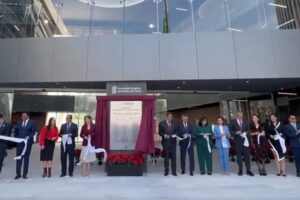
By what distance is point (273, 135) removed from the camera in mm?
6309

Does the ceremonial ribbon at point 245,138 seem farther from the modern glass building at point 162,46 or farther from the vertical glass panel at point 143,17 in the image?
the vertical glass panel at point 143,17

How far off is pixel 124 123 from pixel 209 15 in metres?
6.34

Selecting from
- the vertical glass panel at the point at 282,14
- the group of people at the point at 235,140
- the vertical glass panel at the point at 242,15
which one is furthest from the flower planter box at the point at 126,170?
the vertical glass panel at the point at 282,14

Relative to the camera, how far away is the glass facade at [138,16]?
32.0 ft

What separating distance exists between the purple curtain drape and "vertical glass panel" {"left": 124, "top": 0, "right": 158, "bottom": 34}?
422 centimetres

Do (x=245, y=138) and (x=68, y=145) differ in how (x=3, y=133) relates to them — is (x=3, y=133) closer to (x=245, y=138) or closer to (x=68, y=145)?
(x=68, y=145)

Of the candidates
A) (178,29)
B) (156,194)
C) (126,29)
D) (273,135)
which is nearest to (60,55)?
(126,29)

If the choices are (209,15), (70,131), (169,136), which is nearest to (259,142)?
(169,136)

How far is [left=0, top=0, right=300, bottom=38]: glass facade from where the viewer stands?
32.0 ft

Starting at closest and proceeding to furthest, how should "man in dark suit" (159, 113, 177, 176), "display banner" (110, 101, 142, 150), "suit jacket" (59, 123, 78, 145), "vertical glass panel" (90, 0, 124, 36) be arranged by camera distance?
"suit jacket" (59, 123, 78, 145) < "man in dark suit" (159, 113, 177, 176) < "display banner" (110, 101, 142, 150) < "vertical glass panel" (90, 0, 124, 36)

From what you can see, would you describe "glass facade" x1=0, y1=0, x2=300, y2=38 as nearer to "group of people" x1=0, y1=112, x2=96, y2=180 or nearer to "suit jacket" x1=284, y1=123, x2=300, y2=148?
"suit jacket" x1=284, y1=123, x2=300, y2=148

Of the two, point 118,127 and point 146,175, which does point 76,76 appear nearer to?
point 118,127

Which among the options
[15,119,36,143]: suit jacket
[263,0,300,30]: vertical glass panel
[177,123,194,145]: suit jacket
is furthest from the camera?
[263,0,300,30]: vertical glass panel

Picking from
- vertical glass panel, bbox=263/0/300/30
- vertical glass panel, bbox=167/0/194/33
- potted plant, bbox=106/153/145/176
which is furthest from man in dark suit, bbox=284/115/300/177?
vertical glass panel, bbox=167/0/194/33
